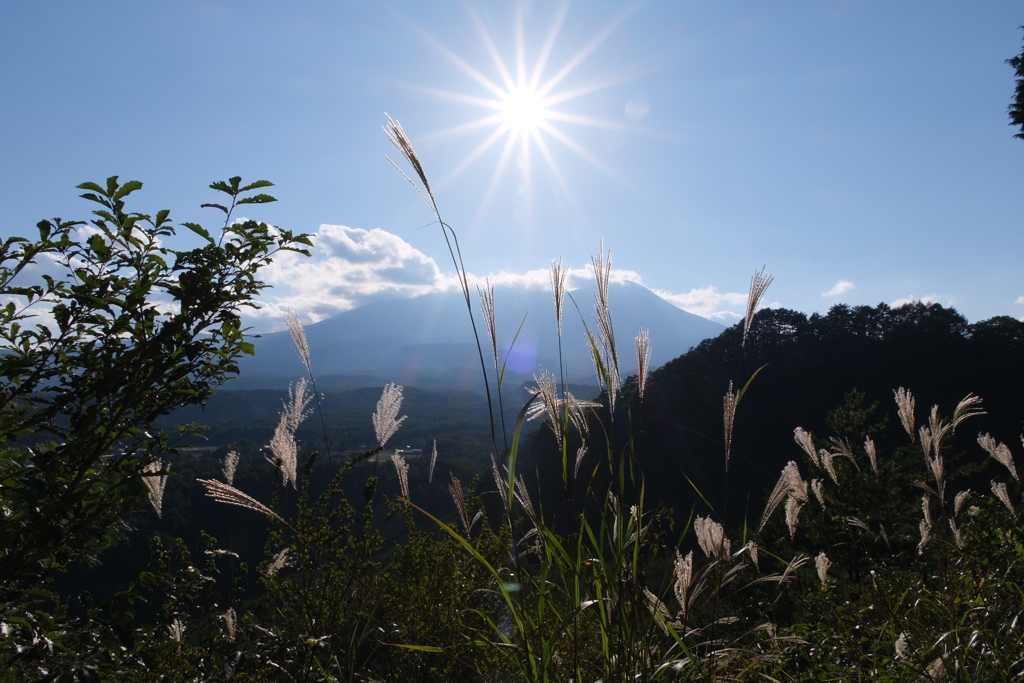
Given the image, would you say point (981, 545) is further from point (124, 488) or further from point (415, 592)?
point (124, 488)

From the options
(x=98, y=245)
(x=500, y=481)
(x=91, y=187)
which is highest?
(x=91, y=187)

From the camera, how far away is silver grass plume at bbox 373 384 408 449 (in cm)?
207

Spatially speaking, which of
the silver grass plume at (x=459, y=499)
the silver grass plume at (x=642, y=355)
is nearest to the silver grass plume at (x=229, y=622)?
the silver grass plume at (x=459, y=499)

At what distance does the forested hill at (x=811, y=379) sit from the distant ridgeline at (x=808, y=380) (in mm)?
55

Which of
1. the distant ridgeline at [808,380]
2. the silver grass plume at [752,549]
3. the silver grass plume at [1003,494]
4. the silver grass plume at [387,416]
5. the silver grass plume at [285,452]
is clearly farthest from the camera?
the distant ridgeline at [808,380]

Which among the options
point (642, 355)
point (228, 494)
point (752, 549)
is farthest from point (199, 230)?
point (752, 549)

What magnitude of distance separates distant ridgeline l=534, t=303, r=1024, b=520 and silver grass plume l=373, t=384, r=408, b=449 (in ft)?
77.3

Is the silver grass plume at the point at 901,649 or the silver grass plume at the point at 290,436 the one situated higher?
the silver grass plume at the point at 290,436

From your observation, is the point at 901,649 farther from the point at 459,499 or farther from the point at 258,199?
the point at 258,199

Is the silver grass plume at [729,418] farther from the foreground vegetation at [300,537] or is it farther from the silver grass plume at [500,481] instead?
the silver grass plume at [500,481]

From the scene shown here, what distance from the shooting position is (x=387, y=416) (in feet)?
6.95

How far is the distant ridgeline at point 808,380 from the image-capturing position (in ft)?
85.3

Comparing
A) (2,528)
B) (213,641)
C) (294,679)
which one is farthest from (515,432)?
(213,641)

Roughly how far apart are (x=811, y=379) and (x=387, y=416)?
3270 centimetres
